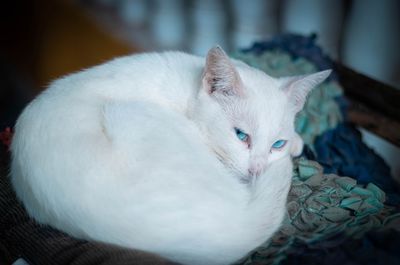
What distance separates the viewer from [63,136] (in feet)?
2.90

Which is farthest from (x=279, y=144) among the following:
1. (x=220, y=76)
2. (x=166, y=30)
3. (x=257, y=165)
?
(x=166, y=30)

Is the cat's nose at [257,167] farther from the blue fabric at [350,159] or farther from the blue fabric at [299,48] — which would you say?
the blue fabric at [299,48]

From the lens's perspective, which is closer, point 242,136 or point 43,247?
point 43,247

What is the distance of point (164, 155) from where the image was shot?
33.2 inches

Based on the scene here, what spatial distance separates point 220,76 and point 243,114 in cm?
10

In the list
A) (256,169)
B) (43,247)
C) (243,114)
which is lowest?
(43,247)

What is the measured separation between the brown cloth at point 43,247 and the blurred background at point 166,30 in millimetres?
545

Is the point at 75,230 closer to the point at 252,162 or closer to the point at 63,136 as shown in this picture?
the point at 63,136

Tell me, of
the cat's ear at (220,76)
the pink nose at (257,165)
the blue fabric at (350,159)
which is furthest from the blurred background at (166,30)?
the pink nose at (257,165)

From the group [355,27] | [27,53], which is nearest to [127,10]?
[27,53]

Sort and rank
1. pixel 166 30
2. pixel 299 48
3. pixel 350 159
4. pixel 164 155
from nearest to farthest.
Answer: pixel 164 155 → pixel 350 159 → pixel 299 48 → pixel 166 30

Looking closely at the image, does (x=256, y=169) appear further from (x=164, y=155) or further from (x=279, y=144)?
(x=164, y=155)

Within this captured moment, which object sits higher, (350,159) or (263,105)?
(263,105)

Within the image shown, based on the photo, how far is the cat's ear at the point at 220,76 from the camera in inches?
37.8
